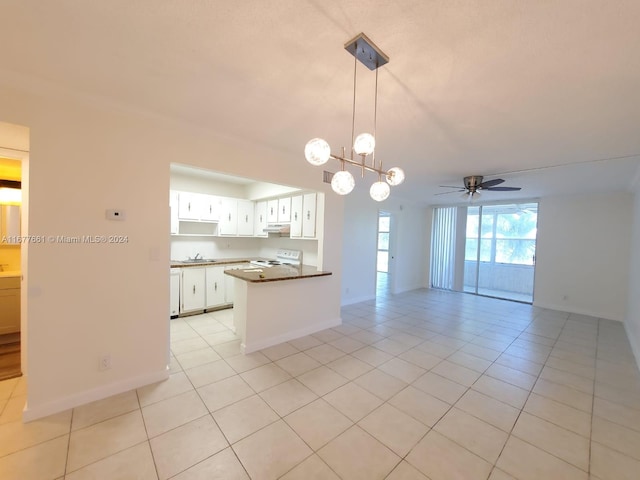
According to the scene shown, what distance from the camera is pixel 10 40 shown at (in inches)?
57.4

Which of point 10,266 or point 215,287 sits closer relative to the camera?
point 10,266

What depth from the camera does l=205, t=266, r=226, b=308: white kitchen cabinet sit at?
454cm

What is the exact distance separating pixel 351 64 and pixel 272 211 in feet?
11.9

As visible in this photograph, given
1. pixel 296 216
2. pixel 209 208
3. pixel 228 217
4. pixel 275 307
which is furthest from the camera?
pixel 228 217

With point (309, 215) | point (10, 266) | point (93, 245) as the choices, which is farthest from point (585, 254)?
point (10, 266)

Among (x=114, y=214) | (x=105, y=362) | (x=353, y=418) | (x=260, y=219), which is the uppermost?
(x=260, y=219)

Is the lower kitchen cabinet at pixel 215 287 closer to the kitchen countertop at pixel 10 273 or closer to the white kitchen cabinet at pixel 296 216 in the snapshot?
the white kitchen cabinet at pixel 296 216

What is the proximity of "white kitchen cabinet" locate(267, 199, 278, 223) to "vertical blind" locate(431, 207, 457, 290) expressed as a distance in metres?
5.03

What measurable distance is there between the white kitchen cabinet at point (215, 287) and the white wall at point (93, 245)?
2019mm

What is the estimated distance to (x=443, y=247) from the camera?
738cm

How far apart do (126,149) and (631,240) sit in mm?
7892

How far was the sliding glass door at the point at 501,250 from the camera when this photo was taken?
22.4ft

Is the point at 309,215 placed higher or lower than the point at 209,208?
lower

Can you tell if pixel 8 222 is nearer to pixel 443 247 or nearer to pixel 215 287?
pixel 215 287
